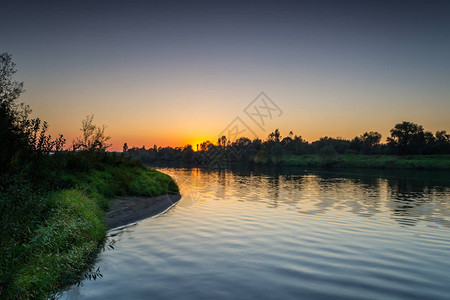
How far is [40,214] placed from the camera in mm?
10680

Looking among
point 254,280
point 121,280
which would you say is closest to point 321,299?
point 254,280

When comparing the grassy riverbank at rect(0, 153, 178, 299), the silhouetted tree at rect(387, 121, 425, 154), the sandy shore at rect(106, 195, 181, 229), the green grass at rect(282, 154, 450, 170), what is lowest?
the sandy shore at rect(106, 195, 181, 229)

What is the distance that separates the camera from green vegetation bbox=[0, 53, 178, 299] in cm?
789

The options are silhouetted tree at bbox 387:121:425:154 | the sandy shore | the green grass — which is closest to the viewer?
the sandy shore

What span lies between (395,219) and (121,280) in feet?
68.7

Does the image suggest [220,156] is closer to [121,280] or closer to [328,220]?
[328,220]

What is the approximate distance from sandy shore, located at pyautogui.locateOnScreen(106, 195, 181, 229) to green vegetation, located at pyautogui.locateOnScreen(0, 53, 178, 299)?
1.21 metres

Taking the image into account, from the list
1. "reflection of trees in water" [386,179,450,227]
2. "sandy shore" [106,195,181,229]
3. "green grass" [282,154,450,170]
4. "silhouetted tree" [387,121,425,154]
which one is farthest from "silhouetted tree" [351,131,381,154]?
"sandy shore" [106,195,181,229]

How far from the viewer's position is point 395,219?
22469 mm

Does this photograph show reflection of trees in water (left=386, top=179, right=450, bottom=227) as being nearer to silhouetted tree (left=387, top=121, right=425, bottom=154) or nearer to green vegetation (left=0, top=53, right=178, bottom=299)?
green vegetation (left=0, top=53, right=178, bottom=299)

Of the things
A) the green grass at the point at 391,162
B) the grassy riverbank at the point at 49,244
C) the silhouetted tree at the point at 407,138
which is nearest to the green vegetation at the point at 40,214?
the grassy riverbank at the point at 49,244

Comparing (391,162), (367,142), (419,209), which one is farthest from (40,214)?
(367,142)

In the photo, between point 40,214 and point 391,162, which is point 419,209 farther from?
point 391,162

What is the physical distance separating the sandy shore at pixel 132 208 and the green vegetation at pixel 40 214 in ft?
3.97
